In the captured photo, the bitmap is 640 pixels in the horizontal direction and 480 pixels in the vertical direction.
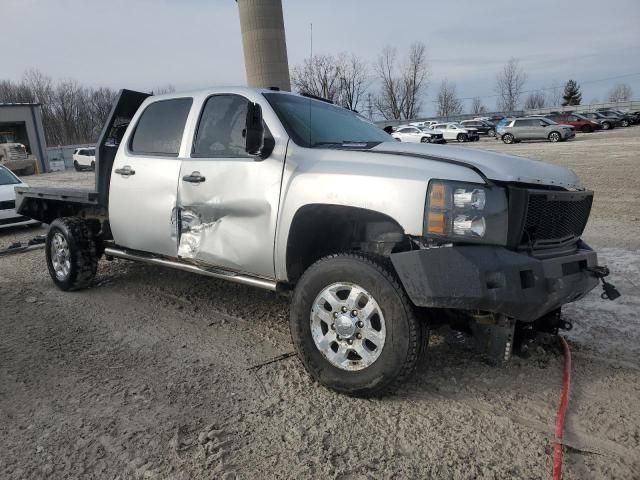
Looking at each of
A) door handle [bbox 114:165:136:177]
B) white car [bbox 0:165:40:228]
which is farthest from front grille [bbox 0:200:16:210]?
door handle [bbox 114:165:136:177]

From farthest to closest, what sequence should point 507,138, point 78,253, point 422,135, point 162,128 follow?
point 422,135
point 507,138
point 78,253
point 162,128

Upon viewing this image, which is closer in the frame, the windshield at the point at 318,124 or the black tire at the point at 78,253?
the windshield at the point at 318,124

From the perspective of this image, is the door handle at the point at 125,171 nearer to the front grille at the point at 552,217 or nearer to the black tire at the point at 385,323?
the black tire at the point at 385,323

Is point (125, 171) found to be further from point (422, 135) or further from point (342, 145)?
point (422, 135)

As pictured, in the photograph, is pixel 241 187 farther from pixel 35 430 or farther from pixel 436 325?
pixel 35 430

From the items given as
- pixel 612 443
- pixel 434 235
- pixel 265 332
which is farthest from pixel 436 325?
pixel 265 332

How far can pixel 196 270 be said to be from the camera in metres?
4.20

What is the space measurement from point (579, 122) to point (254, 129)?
40311 millimetres

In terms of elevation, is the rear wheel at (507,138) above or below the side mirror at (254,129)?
below

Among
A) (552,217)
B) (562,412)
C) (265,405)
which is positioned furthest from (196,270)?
(562,412)

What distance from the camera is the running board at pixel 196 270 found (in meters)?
3.72

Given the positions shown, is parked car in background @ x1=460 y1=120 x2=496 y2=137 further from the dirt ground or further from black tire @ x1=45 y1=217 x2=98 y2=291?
black tire @ x1=45 y1=217 x2=98 y2=291

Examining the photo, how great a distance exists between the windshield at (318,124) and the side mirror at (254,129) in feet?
0.94

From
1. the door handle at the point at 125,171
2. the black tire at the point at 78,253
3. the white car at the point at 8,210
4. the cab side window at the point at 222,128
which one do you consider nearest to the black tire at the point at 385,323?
the cab side window at the point at 222,128
